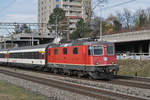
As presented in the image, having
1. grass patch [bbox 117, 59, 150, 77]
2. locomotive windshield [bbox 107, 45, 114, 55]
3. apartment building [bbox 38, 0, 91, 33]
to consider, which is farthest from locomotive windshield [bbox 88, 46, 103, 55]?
apartment building [bbox 38, 0, 91, 33]

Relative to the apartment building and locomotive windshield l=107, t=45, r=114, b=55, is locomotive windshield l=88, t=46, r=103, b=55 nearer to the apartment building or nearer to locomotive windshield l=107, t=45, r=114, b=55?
locomotive windshield l=107, t=45, r=114, b=55

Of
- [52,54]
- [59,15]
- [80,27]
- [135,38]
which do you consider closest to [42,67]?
[52,54]

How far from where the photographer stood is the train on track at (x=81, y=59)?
1820cm

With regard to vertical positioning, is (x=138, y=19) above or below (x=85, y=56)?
above

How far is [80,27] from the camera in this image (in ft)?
230

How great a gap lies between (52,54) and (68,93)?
11404mm

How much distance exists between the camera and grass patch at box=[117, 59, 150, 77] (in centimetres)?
2400

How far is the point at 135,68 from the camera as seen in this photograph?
26766mm

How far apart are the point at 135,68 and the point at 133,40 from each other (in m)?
17.6

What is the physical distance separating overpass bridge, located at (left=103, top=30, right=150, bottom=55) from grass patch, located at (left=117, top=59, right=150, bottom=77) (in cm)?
1158

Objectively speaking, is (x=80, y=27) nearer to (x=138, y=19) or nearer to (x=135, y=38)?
(x=138, y=19)

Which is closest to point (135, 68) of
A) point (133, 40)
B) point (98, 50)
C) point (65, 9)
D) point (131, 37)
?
point (98, 50)

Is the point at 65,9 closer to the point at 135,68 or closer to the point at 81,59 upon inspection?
the point at 135,68

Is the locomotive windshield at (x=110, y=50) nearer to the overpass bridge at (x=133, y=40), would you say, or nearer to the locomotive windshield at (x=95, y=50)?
the locomotive windshield at (x=95, y=50)
